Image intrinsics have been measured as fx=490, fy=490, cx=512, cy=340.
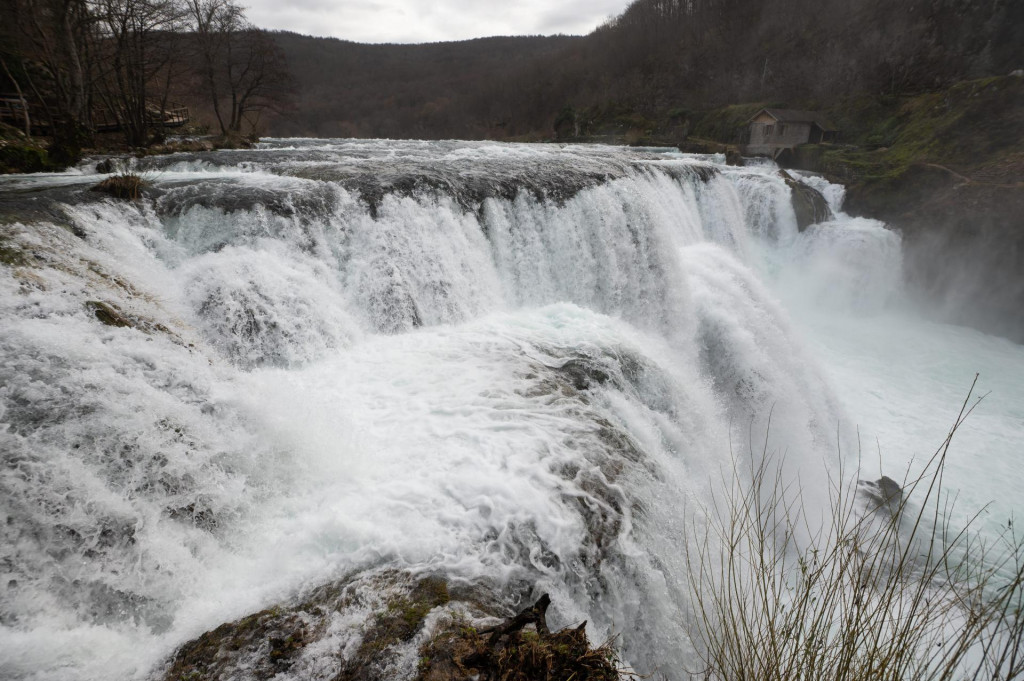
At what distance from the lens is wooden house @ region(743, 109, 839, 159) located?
83.6 ft

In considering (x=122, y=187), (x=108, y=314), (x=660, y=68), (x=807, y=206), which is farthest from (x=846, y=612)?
(x=660, y=68)

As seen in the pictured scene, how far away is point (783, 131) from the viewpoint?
84.7ft

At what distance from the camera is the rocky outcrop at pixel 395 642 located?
7.52ft

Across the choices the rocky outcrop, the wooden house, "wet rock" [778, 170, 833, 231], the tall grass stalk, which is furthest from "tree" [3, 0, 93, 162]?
the wooden house

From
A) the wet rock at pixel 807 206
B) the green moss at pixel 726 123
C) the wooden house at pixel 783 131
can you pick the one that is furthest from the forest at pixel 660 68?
the wet rock at pixel 807 206

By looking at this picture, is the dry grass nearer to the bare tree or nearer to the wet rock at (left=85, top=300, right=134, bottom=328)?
the wet rock at (left=85, top=300, right=134, bottom=328)

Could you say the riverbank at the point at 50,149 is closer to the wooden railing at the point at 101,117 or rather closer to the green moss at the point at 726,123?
the wooden railing at the point at 101,117

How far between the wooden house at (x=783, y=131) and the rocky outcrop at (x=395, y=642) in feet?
92.0

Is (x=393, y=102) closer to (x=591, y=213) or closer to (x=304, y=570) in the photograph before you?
(x=591, y=213)

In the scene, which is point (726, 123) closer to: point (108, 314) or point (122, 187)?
point (122, 187)

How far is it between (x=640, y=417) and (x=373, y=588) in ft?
10.9

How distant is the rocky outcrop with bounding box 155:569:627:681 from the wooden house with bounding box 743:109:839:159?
28041 mm

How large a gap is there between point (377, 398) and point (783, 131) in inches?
1121

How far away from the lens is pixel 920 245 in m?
14.8
